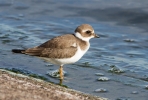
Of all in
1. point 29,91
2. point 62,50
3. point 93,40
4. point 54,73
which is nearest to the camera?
point 29,91

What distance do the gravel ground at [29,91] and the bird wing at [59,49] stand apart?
1.54 m

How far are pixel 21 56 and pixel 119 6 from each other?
4.34m

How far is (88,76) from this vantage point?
24.2 ft

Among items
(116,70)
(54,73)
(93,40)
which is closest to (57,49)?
(54,73)

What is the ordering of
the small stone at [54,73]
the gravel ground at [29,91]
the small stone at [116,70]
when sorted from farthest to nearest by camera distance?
1. the small stone at [116,70]
2. the small stone at [54,73]
3. the gravel ground at [29,91]

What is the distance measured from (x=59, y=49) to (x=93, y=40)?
115 inches

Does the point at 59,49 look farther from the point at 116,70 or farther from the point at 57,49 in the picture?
the point at 116,70

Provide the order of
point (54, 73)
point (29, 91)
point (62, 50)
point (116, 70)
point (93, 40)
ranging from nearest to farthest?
point (29, 91) → point (62, 50) → point (54, 73) → point (116, 70) → point (93, 40)

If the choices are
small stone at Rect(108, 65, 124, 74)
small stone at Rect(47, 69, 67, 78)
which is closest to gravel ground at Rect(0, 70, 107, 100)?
small stone at Rect(47, 69, 67, 78)

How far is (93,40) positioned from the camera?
9.66 meters

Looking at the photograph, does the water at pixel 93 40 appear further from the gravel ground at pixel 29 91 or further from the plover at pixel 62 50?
the gravel ground at pixel 29 91

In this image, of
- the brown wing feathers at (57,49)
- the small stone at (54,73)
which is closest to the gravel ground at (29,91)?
the brown wing feathers at (57,49)

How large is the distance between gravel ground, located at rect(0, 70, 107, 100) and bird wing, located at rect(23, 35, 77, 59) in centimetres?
154

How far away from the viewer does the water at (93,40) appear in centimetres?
713
